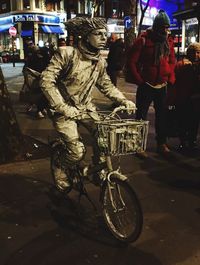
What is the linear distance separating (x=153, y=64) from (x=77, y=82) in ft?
8.32

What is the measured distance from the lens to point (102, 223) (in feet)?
14.8

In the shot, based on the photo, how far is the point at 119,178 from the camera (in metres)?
3.94

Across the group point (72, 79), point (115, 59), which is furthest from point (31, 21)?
point (72, 79)

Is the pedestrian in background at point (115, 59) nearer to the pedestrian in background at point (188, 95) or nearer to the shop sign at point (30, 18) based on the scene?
the pedestrian in background at point (188, 95)

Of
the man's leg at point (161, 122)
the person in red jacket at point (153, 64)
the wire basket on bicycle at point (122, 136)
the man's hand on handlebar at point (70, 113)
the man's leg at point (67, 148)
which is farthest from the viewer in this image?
the man's leg at point (161, 122)

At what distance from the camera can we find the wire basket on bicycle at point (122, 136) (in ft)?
12.2

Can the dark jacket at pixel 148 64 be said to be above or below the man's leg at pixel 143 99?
above

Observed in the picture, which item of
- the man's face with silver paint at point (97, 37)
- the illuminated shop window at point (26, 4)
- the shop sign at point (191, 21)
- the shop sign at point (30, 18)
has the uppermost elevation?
the illuminated shop window at point (26, 4)

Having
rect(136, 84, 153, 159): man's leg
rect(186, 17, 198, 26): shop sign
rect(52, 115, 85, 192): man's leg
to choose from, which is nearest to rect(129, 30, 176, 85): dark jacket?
rect(136, 84, 153, 159): man's leg

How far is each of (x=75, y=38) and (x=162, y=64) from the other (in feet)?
8.49

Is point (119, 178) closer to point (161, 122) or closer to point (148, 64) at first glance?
point (148, 64)

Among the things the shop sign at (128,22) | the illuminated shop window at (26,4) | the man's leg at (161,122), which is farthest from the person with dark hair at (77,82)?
the illuminated shop window at (26,4)

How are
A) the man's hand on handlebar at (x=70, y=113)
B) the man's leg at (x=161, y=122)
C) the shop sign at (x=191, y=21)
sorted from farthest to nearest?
the shop sign at (x=191, y=21)
the man's leg at (x=161, y=122)
the man's hand on handlebar at (x=70, y=113)

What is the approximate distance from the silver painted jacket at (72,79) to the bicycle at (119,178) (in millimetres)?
374
